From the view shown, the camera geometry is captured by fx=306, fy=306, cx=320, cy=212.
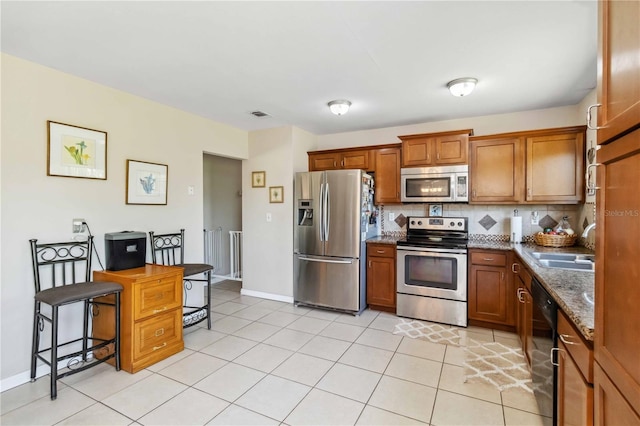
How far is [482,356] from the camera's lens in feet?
8.83

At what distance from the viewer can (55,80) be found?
2506 millimetres

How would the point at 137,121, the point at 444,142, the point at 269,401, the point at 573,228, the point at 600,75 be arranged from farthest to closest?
the point at 444,142 → the point at 573,228 → the point at 137,121 → the point at 269,401 → the point at 600,75

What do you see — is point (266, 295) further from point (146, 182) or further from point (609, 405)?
point (609, 405)

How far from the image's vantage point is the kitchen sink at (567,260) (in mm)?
2422

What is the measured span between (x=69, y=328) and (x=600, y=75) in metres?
3.72

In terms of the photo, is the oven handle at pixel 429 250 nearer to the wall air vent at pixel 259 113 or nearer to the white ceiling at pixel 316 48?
the white ceiling at pixel 316 48

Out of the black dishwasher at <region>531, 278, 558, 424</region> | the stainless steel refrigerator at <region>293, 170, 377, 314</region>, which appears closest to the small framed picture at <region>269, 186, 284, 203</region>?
the stainless steel refrigerator at <region>293, 170, 377, 314</region>

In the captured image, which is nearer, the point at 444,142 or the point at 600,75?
the point at 600,75

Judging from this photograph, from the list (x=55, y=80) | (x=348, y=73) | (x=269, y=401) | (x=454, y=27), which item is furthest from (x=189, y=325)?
(x=454, y=27)

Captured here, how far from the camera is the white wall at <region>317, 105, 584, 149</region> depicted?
3.45m

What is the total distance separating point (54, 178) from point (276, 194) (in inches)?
94.5

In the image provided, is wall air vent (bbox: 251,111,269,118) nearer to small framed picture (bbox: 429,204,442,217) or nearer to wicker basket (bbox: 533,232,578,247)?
small framed picture (bbox: 429,204,442,217)

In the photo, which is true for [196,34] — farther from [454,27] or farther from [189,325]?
[189,325]

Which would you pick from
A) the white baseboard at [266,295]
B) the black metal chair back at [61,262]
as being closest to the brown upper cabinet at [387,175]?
the white baseboard at [266,295]
